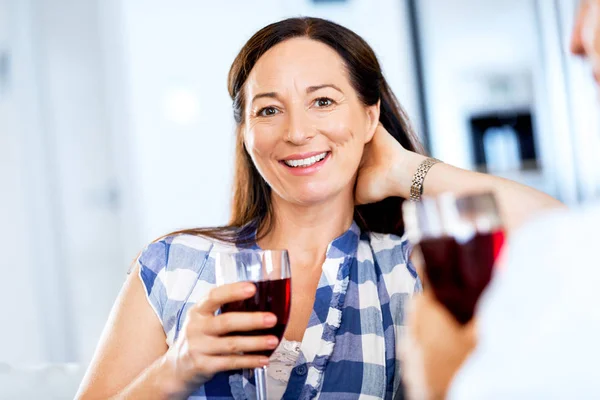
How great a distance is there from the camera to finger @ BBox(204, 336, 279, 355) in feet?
3.68

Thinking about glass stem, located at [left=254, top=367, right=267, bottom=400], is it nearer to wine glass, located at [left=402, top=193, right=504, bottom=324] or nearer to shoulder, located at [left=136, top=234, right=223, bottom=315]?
wine glass, located at [left=402, top=193, right=504, bottom=324]

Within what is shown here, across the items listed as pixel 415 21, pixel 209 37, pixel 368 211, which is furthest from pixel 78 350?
Answer: pixel 368 211

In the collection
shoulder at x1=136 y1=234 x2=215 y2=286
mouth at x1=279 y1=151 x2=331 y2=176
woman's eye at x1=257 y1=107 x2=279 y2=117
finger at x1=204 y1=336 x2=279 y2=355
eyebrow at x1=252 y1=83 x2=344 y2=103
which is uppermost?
eyebrow at x1=252 y1=83 x2=344 y2=103

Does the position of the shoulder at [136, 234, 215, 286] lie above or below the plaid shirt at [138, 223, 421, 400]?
above

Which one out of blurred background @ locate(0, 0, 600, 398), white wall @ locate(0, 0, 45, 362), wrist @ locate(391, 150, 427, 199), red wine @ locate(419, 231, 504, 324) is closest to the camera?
red wine @ locate(419, 231, 504, 324)

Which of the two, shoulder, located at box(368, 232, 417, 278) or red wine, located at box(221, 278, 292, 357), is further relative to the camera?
shoulder, located at box(368, 232, 417, 278)

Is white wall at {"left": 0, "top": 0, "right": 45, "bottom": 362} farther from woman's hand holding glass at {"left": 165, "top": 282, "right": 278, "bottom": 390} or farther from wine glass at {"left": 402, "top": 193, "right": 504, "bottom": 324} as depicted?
wine glass at {"left": 402, "top": 193, "right": 504, "bottom": 324}

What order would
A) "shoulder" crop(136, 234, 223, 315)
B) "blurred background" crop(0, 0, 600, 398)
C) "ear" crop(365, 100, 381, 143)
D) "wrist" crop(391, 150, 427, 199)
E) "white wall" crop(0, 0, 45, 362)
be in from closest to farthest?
"shoulder" crop(136, 234, 223, 315) → "wrist" crop(391, 150, 427, 199) → "ear" crop(365, 100, 381, 143) → "blurred background" crop(0, 0, 600, 398) → "white wall" crop(0, 0, 45, 362)

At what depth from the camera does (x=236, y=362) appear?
3.74 ft

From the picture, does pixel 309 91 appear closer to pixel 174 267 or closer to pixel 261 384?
pixel 174 267

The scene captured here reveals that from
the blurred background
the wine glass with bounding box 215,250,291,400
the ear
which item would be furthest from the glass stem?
the blurred background

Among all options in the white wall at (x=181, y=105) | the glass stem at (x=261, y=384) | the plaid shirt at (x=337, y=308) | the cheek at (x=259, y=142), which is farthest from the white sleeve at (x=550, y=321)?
the white wall at (x=181, y=105)

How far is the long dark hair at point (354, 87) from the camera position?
192 centimetres

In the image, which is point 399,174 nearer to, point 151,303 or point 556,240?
point 151,303
